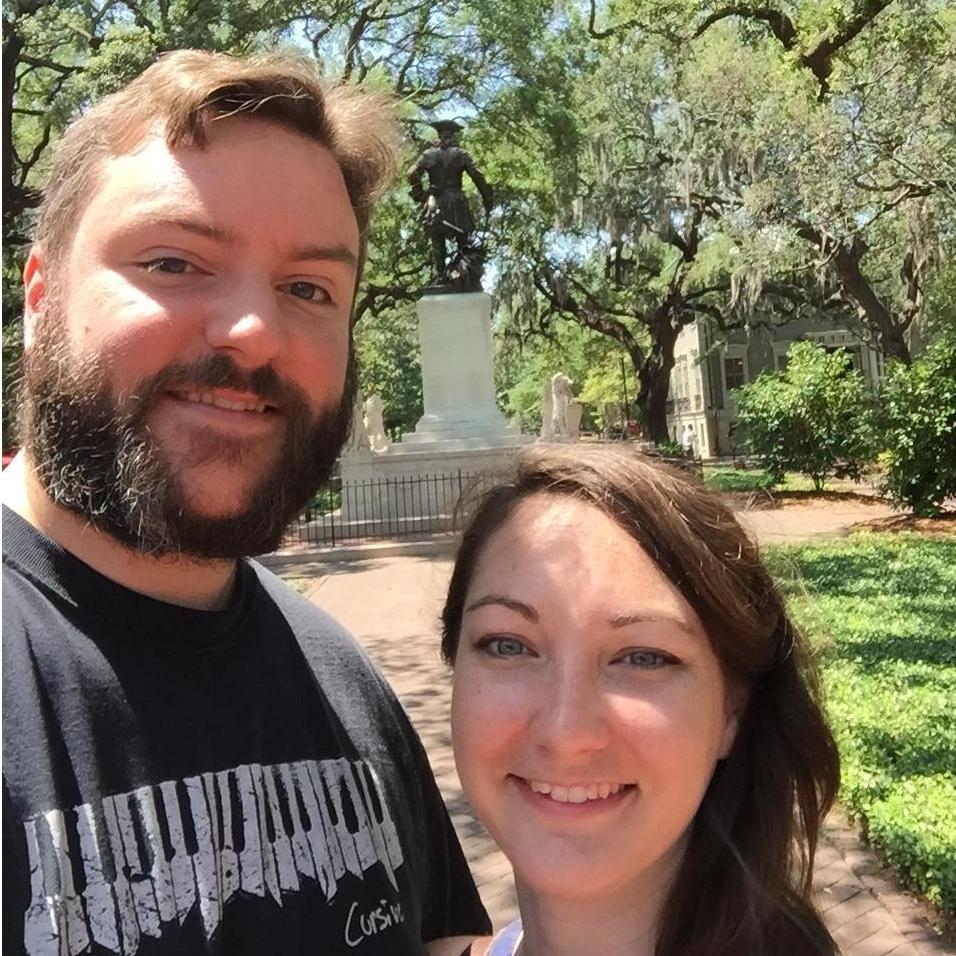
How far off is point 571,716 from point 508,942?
20.6 inches

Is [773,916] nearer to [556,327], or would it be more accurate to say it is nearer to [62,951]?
[62,951]

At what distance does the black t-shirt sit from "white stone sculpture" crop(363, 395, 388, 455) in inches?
725

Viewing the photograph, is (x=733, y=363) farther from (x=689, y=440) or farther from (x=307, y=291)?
(x=307, y=291)

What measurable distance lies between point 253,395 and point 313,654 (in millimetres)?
→ 486

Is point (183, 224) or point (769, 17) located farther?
point (769, 17)

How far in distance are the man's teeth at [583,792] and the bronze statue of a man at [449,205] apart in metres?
16.7

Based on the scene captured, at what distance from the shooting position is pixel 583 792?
1.43 metres

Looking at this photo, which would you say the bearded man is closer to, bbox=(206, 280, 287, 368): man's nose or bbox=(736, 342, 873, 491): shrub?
bbox=(206, 280, 287, 368): man's nose

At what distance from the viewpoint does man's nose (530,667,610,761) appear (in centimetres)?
141

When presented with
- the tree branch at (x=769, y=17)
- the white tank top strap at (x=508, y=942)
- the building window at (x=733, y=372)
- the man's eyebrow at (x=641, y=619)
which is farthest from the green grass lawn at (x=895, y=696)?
the building window at (x=733, y=372)

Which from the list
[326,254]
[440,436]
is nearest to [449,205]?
[440,436]

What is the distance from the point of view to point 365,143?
5.76 feet

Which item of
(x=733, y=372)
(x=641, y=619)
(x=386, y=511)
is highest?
(x=733, y=372)

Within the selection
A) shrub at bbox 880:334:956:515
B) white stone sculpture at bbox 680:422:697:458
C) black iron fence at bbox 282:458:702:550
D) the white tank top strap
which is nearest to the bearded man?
the white tank top strap
